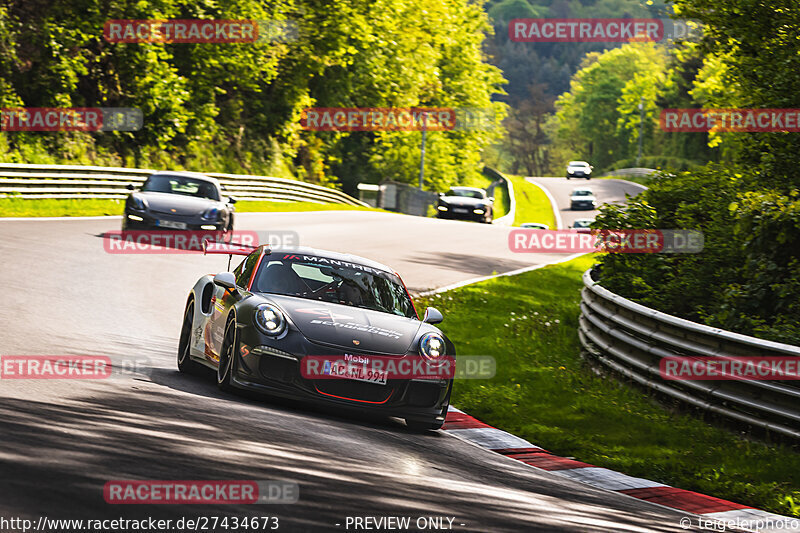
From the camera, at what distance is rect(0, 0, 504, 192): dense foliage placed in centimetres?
3384

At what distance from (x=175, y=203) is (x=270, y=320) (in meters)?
12.9

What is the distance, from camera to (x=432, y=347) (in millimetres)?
8727

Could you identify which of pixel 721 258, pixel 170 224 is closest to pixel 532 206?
pixel 170 224

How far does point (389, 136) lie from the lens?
6309 centimetres

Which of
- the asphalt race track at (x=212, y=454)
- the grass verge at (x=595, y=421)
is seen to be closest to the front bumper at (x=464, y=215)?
the grass verge at (x=595, y=421)

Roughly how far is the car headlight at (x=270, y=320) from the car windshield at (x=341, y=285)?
0.67m

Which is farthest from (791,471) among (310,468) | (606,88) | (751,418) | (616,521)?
(606,88)

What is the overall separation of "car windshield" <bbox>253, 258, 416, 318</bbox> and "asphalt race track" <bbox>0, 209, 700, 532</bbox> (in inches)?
41.0

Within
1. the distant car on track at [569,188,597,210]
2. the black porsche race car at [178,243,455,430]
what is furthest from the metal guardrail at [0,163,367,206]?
the distant car on track at [569,188,597,210]

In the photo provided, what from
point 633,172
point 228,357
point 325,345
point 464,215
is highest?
point 633,172

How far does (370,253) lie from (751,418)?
15085 millimetres

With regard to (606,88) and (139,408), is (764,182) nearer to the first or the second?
(139,408)

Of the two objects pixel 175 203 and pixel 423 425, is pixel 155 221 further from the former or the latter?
pixel 423 425

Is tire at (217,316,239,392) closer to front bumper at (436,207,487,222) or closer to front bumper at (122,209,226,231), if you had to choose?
front bumper at (122,209,226,231)
